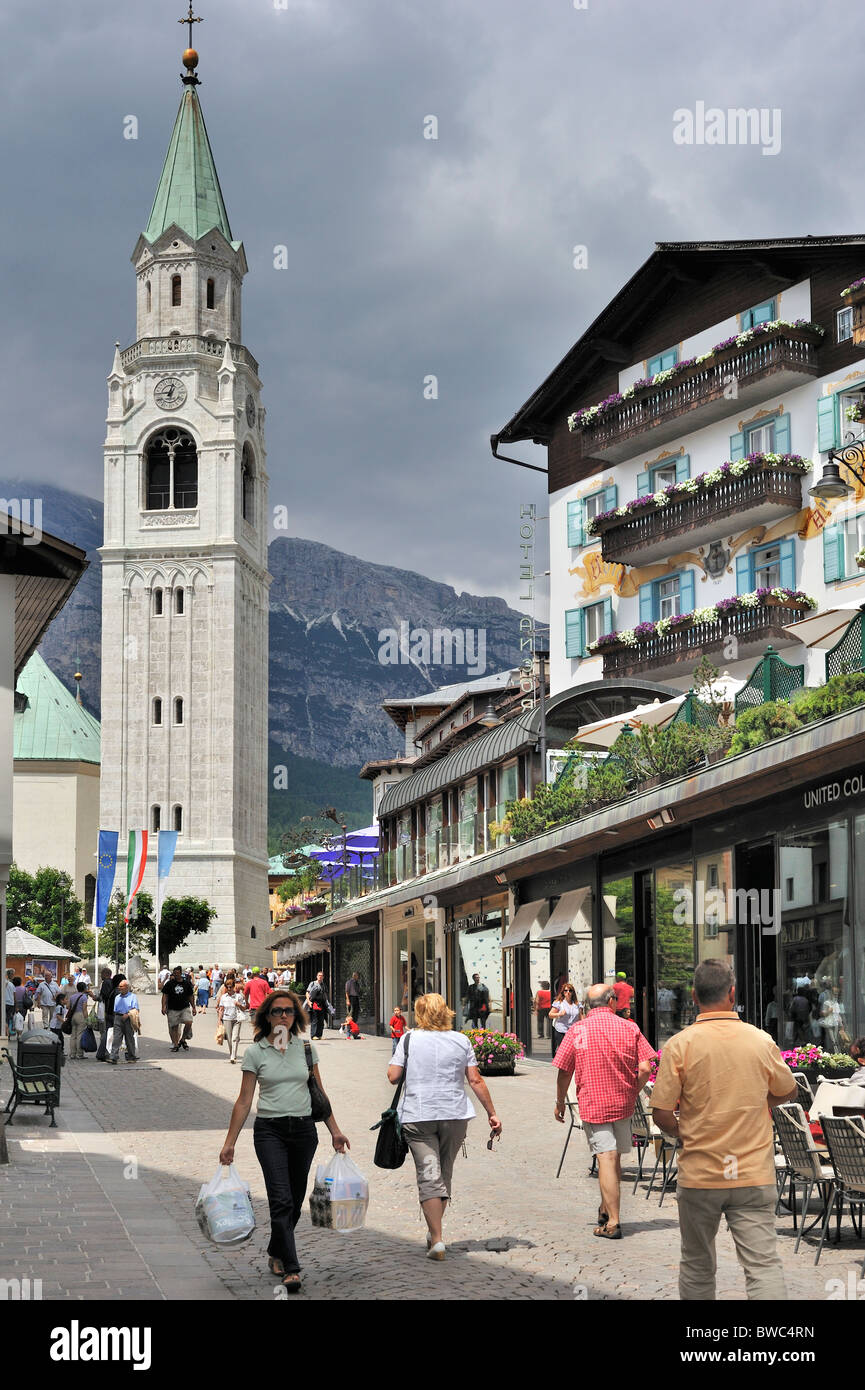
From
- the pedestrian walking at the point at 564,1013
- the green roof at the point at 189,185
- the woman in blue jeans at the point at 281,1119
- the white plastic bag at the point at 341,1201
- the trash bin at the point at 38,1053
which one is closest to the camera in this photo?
the woman in blue jeans at the point at 281,1119

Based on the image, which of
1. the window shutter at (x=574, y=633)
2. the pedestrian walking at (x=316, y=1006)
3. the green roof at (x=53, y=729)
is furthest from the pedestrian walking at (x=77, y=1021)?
the green roof at (x=53, y=729)

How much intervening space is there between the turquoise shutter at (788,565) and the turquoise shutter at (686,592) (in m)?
3.23

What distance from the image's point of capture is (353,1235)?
39.8 feet

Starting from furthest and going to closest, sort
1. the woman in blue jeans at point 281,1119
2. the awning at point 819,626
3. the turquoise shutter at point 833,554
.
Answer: the turquoise shutter at point 833,554 → the awning at point 819,626 → the woman in blue jeans at point 281,1119

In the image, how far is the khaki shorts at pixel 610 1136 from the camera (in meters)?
12.4

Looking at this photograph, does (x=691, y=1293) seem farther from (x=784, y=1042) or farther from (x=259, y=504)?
(x=259, y=504)

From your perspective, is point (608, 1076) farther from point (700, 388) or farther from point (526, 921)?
point (700, 388)

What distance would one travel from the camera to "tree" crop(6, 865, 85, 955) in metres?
110

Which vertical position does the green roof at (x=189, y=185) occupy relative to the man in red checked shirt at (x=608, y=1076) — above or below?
above

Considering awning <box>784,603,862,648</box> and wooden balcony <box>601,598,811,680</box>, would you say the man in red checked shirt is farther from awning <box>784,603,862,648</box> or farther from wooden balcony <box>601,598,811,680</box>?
wooden balcony <box>601,598,811,680</box>

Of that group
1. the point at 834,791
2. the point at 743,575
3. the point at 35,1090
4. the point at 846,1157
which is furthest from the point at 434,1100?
the point at 743,575

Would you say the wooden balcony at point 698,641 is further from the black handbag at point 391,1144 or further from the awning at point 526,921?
the black handbag at point 391,1144

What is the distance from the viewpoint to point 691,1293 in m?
7.54
